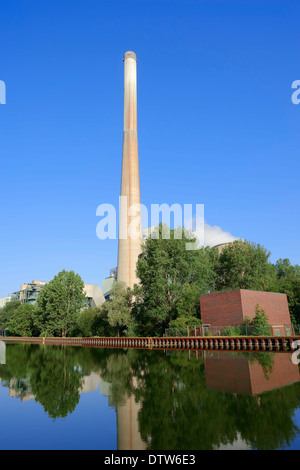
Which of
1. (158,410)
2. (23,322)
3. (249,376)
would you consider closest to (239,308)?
(249,376)

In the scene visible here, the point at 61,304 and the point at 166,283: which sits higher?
the point at 61,304

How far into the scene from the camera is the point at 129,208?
245 ft

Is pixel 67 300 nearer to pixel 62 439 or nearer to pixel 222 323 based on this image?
pixel 222 323

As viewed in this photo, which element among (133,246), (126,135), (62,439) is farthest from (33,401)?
(126,135)

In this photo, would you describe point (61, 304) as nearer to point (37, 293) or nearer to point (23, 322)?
point (23, 322)

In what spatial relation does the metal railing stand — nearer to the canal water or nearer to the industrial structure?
the canal water

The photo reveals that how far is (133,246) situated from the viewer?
7462cm

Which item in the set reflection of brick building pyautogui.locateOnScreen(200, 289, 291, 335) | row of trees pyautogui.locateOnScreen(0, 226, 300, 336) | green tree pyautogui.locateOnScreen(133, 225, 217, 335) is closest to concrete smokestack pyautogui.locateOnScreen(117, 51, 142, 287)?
row of trees pyautogui.locateOnScreen(0, 226, 300, 336)

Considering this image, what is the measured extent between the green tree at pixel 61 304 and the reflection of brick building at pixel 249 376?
63.2 m

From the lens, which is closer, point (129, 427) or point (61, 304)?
point (129, 427)

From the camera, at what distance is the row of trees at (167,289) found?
53906mm

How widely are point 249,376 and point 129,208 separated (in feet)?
188

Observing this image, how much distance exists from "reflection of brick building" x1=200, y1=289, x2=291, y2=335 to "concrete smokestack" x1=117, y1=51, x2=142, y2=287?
28.7 m
